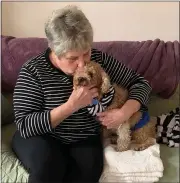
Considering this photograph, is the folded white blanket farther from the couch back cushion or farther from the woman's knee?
the couch back cushion

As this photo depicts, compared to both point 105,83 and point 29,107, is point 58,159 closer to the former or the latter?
point 29,107

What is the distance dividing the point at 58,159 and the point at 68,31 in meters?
0.55

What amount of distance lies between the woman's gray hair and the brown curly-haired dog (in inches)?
5.0

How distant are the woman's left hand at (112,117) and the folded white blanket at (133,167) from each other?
0.14m

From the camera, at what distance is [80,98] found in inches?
56.6

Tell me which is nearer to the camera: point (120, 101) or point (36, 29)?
point (120, 101)

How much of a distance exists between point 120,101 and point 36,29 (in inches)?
39.6

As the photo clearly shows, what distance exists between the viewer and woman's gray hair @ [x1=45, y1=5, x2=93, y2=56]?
1.38 meters

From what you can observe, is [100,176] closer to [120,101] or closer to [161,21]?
[120,101]

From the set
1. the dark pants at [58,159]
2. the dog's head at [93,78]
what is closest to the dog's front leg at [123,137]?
the dark pants at [58,159]

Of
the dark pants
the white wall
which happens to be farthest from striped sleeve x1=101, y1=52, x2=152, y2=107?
the white wall

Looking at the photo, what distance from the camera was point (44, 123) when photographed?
1.45m

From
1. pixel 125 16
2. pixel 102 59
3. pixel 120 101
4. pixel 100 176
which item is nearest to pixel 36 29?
pixel 125 16

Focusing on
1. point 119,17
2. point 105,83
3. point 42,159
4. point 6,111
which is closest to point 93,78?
point 105,83
